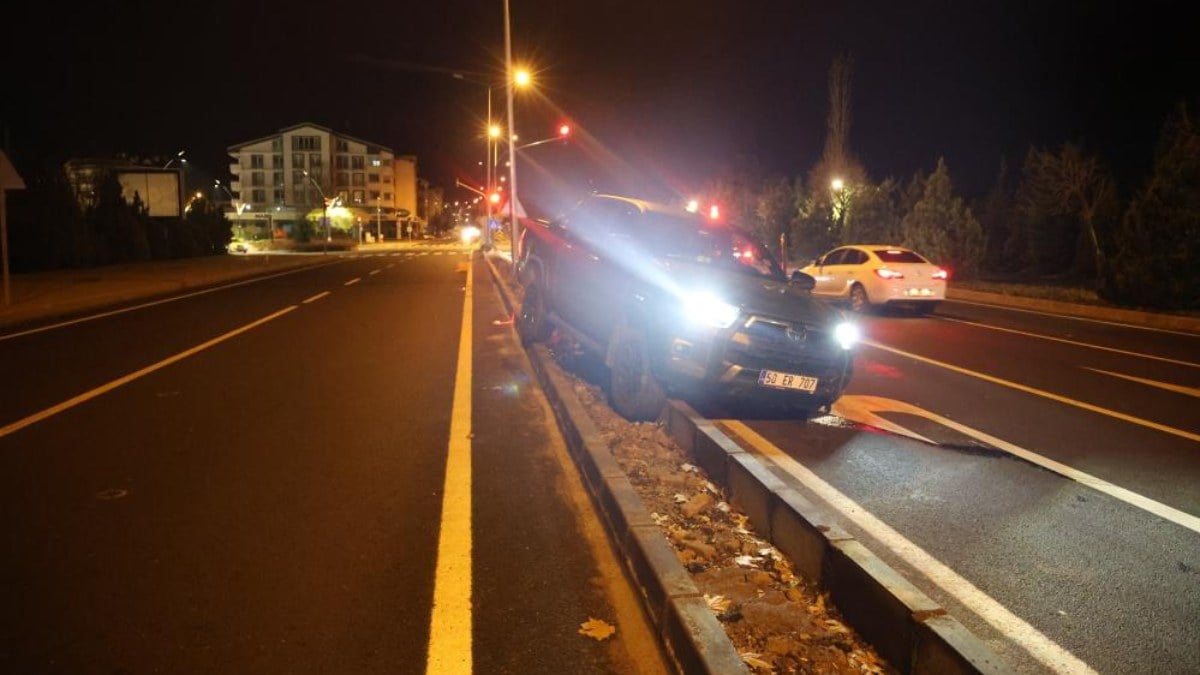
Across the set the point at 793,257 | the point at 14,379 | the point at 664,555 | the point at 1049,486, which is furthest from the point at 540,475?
the point at 793,257

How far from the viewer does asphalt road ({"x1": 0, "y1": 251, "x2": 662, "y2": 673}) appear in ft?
11.3

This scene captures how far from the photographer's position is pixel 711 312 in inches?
258

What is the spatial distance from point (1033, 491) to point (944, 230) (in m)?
24.2

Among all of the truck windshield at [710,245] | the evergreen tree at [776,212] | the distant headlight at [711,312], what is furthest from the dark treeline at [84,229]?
the evergreen tree at [776,212]

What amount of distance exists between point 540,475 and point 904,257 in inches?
542

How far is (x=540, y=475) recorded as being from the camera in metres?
5.77

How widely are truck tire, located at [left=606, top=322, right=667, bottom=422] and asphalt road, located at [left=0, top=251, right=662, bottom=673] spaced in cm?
77

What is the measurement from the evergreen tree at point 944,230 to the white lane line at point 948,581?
23850 mm

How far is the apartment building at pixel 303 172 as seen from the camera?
98.2 meters

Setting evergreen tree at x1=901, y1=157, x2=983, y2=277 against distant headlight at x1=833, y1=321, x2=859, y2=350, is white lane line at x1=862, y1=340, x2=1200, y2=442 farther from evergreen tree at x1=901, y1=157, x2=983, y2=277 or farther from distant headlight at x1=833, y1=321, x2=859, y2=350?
evergreen tree at x1=901, y1=157, x2=983, y2=277

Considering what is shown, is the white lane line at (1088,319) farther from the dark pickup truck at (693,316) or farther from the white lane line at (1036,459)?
the dark pickup truck at (693,316)

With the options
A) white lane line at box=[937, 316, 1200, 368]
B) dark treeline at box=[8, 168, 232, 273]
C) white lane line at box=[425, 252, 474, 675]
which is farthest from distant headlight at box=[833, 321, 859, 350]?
dark treeline at box=[8, 168, 232, 273]

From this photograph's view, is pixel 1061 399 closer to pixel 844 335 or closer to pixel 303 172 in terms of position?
pixel 844 335

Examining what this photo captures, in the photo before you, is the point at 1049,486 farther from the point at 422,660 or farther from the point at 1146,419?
the point at 422,660
